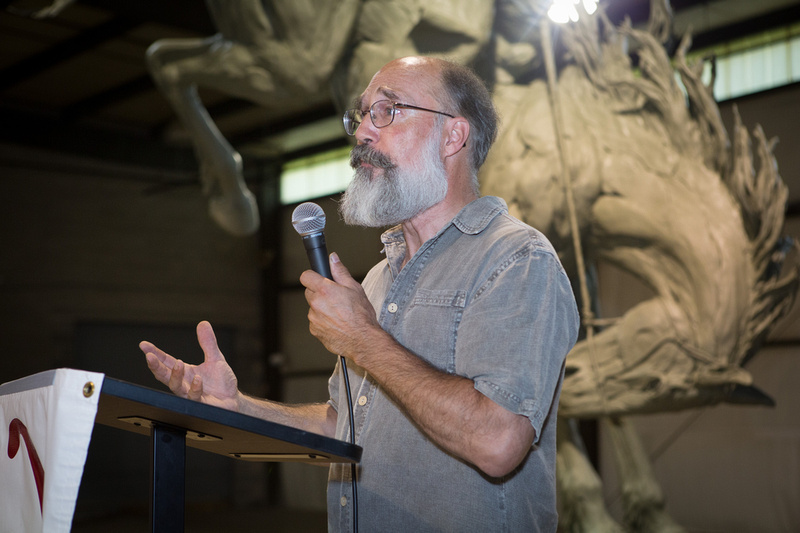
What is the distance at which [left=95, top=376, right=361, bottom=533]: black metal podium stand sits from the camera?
2.15 feet

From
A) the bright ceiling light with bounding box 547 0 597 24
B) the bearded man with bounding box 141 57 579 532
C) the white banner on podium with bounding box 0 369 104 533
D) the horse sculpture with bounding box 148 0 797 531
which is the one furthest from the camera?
the bright ceiling light with bounding box 547 0 597 24

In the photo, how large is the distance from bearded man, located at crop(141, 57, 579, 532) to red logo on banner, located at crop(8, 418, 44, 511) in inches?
11.7

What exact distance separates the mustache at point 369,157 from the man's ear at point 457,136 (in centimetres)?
9

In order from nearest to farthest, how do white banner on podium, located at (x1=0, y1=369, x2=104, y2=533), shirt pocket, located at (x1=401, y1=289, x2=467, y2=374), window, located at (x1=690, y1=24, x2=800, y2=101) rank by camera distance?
white banner on podium, located at (x1=0, y1=369, x2=104, y2=533), shirt pocket, located at (x1=401, y1=289, x2=467, y2=374), window, located at (x1=690, y1=24, x2=800, y2=101)

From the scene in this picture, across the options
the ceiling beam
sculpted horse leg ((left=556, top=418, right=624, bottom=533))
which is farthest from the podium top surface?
the ceiling beam

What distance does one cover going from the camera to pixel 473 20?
9.12 feet

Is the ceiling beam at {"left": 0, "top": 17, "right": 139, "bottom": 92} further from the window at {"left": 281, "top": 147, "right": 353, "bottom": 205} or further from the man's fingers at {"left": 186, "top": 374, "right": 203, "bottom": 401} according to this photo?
the man's fingers at {"left": 186, "top": 374, "right": 203, "bottom": 401}

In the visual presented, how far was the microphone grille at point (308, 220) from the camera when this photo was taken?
1.02 m

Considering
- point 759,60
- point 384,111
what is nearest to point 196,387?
point 384,111

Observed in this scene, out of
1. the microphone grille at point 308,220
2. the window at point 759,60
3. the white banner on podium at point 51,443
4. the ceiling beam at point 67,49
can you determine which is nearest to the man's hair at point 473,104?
the microphone grille at point 308,220

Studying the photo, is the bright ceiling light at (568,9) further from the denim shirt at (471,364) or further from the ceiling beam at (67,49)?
the denim shirt at (471,364)

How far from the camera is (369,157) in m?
1.16

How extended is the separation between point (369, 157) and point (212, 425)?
56 centimetres

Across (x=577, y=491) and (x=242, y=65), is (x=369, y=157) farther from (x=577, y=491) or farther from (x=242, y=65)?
(x=577, y=491)
